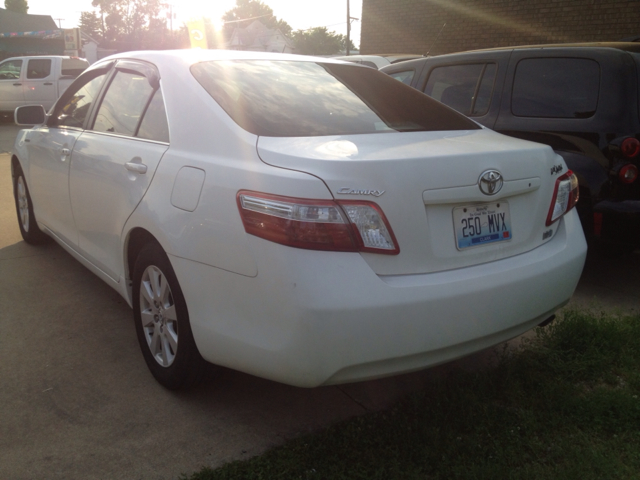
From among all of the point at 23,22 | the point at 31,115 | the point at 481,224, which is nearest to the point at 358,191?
the point at 481,224

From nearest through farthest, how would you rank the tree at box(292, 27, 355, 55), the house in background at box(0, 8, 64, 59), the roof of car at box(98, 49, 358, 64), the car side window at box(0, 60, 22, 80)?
the roof of car at box(98, 49, 358, 64), the car side window at box(0, 60, 22, 80), the house in background at box(0, 8, 64, 59), the tree at box(292, 27, 355, 55)

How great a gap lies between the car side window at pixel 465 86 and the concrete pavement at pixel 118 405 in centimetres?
196

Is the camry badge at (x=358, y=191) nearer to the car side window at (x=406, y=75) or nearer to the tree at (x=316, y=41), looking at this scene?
the car side window at (x=406, y=75)

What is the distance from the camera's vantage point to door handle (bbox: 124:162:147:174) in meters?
3.09

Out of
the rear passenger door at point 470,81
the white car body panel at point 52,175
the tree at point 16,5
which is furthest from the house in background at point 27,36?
the rear passenger door at point 470,81

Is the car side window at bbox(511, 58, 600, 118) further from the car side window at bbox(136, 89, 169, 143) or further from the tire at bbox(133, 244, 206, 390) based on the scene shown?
the tire at bbox(133, 244, 206, 390)

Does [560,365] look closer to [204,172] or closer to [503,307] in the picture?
[503,307]

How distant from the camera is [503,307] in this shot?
102 inches

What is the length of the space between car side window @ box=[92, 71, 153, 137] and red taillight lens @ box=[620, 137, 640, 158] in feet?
9.76

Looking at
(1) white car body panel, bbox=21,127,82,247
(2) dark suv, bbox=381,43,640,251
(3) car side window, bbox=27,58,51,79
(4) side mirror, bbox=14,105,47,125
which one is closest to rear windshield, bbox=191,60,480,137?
(2) dark suv, bbox=381,43,640,251

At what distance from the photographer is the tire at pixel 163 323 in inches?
112

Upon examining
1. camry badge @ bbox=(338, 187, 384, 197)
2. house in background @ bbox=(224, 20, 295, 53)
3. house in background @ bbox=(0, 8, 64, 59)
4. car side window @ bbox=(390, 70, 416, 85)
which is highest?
house in background @ bbox=(224, 20, 295, 53)

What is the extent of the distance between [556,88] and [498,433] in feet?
9.75

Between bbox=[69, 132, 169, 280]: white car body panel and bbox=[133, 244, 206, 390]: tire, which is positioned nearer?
bbox=[133, 244, 206, 390]: tire
